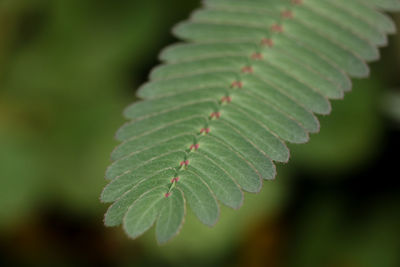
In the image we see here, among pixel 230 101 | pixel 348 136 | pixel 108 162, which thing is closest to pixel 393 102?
pixel 348 136

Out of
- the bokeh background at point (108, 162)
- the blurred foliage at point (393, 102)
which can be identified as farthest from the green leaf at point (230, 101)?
the bokeh background at point (108, 162)

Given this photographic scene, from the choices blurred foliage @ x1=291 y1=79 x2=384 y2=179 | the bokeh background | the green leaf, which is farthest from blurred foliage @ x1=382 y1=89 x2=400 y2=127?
the green leaf

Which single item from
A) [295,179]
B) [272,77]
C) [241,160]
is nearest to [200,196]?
[241,160]

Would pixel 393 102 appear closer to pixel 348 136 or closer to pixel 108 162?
pixel 348 136

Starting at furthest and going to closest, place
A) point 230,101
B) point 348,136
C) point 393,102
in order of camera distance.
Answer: point 348,136, point 393,102, point 230,101

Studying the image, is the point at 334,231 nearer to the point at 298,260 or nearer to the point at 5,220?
the point at 298,260

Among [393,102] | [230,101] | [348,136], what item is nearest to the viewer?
[230,101]

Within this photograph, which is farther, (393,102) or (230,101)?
(393,102)
